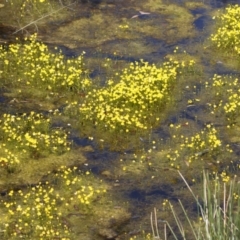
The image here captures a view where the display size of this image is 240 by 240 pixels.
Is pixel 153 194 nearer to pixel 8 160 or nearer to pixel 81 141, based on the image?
pixel 81 141

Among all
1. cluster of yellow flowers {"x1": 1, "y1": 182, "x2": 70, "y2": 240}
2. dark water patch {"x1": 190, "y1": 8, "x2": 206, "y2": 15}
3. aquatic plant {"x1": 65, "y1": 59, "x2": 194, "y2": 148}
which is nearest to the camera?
cluster of yellow flowers {"x1": 1, "y1": 182, "x2": 70, "y2": 240}

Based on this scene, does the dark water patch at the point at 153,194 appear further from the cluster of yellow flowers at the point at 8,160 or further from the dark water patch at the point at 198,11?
the dark water patch at the point at 198,11

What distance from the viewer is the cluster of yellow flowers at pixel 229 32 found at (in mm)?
12211

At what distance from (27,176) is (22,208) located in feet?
2.43

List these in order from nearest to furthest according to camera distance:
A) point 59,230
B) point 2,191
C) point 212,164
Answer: point 59,230
point 2,191
point 212,164

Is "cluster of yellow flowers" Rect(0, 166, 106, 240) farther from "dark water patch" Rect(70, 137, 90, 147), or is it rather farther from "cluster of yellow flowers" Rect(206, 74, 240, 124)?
"cluster of yellow flowers" Rect(206, 74, 240, 124)

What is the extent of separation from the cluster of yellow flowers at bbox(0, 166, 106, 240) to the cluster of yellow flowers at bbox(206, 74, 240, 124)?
2.96 m

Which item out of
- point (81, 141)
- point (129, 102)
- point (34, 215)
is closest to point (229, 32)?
point (129, 102)

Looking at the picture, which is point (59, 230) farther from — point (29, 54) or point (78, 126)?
point (29, 54)

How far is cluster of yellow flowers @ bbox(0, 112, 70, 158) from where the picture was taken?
898cm

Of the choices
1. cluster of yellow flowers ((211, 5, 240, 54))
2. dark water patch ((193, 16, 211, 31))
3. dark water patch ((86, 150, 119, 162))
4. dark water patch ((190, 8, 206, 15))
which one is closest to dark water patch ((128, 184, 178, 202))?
dark water patch ((86, 150, 119, 162))

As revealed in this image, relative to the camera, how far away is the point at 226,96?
10703 millimetres

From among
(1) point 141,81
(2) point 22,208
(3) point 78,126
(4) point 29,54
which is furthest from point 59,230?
(4) point 29,54

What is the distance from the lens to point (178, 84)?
11.0m
